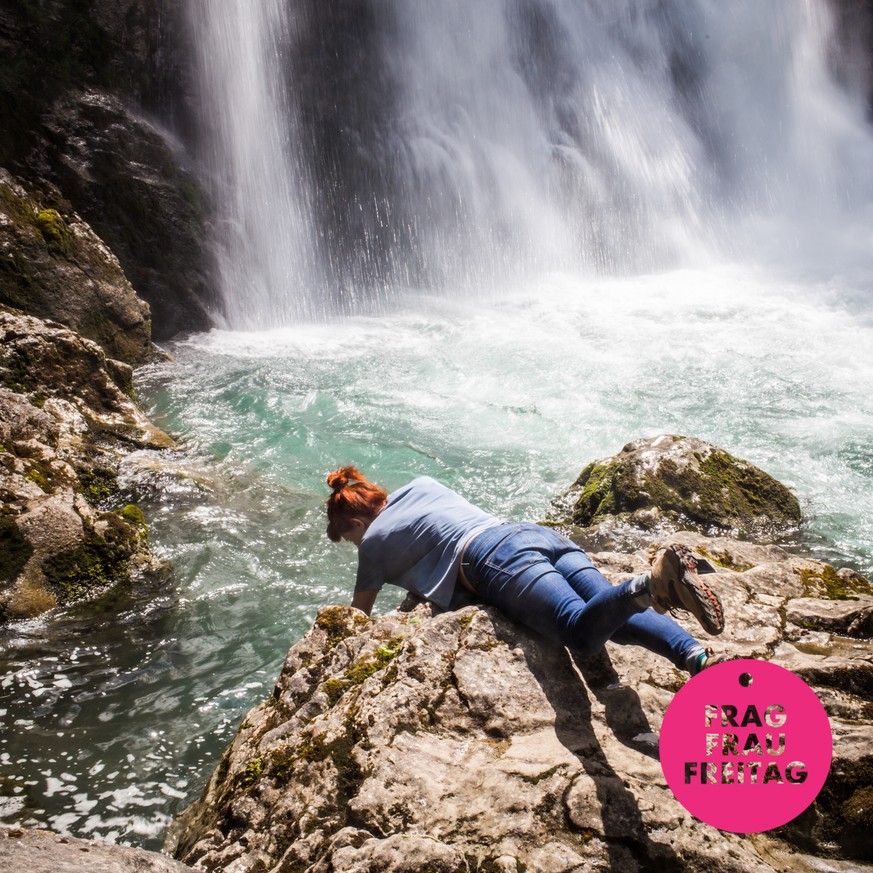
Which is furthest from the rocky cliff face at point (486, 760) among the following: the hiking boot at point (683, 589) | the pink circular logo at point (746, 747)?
the hiking boot at point (683, 589)

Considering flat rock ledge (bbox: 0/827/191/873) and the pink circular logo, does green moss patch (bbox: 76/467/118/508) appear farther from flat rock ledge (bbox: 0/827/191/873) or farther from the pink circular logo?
the pink circular logo

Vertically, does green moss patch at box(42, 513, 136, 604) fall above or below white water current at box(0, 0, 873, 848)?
below

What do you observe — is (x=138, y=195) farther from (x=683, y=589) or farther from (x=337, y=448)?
(x=683, y=589)

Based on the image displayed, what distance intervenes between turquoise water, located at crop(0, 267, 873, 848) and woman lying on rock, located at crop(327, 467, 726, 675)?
54.3 inches

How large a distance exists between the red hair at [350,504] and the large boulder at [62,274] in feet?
23.5

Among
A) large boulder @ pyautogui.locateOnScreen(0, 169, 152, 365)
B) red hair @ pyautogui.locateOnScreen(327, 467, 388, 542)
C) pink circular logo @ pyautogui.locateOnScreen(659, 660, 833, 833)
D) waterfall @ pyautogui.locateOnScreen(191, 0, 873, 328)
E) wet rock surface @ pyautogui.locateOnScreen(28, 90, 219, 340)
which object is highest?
waterfall @ pyautogui.locateOnScreen(191, 0, 873, 328)

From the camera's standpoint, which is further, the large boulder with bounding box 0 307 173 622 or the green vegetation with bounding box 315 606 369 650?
the large boulder with bounding box 0 307 173 622

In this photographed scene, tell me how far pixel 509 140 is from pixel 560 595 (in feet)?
71.4

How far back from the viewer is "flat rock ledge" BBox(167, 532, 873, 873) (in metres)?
1.78

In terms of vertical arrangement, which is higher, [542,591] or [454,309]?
[454,309]

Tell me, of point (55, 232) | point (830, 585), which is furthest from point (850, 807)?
point (55, 232)

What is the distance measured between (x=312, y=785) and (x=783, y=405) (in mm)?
9669

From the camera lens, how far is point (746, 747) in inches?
72.1

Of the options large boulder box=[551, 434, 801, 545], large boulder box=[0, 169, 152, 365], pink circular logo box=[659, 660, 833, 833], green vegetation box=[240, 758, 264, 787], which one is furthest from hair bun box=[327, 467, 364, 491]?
large boulder box=[0, 169, 152, 365]
